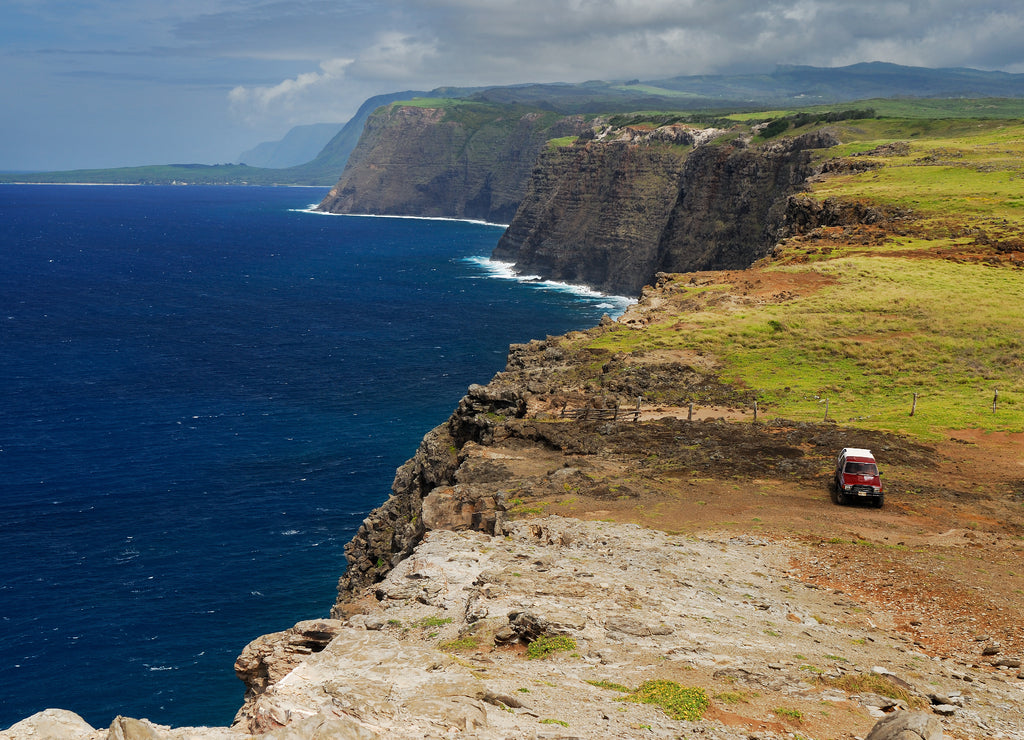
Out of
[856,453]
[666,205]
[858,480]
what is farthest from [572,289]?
[858,480]

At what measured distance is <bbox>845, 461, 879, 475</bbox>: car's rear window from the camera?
3098 centimetres

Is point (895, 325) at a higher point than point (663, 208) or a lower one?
lower

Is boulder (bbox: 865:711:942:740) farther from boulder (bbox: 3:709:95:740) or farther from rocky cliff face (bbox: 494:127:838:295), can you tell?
rocky cliff face (bbox: 494:127:838:295)

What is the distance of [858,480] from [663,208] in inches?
5799

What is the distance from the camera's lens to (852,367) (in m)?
48.3

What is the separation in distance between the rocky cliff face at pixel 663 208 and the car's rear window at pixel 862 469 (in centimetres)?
7078

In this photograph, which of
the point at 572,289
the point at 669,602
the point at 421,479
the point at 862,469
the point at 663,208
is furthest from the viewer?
the point at 572,289

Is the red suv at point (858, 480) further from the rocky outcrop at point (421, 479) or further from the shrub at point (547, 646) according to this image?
the shrub at point (547, 646)

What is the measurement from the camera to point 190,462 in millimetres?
73125

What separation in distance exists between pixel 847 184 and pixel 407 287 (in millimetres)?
98842

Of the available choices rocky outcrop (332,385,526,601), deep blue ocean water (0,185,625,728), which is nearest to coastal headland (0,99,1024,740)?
rocky outcrop (332,385,526,601)

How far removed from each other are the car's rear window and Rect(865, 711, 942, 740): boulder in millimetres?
17428

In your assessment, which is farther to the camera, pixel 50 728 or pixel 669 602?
pixel 669 602

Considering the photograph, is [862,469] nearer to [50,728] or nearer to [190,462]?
[50,728]
